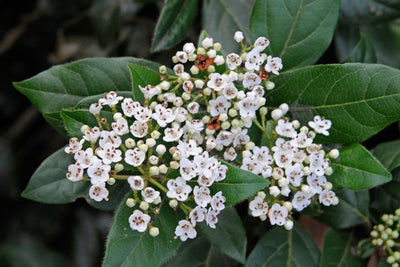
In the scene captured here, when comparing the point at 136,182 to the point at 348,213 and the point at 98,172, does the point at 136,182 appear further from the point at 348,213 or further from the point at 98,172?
the point at 348,213

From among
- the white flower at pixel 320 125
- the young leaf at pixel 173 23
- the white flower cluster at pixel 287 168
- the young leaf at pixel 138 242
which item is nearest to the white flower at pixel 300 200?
the white flower cluster at pixel 287 168

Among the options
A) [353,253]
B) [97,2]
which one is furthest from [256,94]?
[97,2]

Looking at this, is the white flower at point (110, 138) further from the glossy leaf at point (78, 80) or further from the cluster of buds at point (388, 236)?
the cluster of buds at point (388, 236)

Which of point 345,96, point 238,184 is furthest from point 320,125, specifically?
point 238,184

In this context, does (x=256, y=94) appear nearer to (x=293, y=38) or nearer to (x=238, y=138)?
(x=238, y=138)

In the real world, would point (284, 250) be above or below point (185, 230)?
below

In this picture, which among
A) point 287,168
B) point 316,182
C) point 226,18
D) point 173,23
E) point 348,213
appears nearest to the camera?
point 287,168
